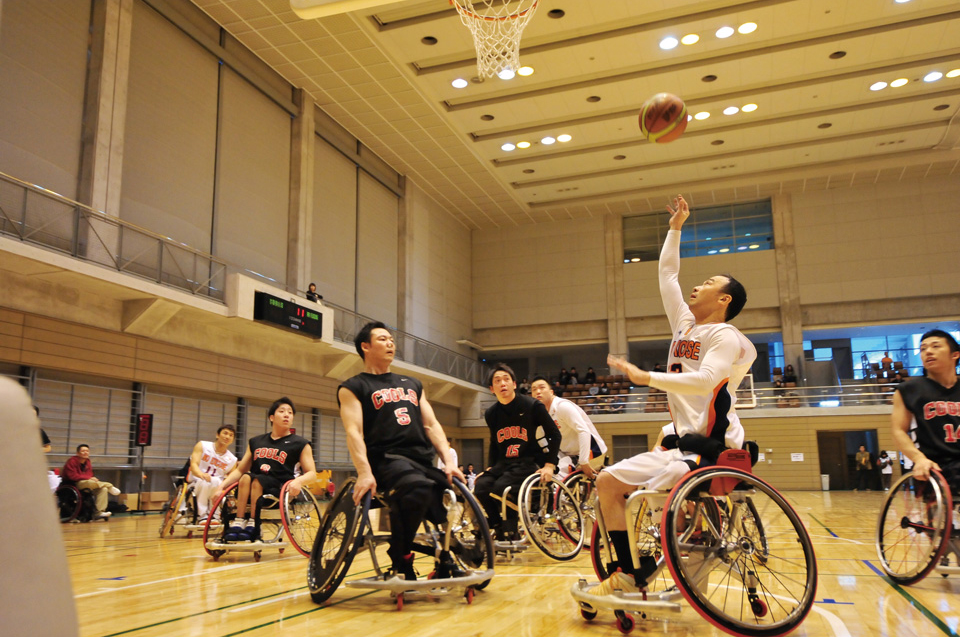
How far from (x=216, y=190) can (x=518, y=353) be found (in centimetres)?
1449

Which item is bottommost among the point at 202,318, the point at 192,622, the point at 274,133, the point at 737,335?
the point at 192,622

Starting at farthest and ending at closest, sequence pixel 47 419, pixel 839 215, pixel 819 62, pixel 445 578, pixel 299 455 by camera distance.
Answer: pixel 839 215, pixel 819 62, pixel 47 419, pixel 299 455, pixel 445 578

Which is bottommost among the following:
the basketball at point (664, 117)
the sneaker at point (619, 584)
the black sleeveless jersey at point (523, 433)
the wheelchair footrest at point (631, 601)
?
the wheelchair footrest at point (631, 601)

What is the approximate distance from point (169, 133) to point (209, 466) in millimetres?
6981

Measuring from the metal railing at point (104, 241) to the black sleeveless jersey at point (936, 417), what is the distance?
386 inches

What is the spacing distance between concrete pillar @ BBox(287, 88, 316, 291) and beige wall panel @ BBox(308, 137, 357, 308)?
526 mm

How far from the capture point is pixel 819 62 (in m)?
14.9

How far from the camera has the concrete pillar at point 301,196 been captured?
15438mm

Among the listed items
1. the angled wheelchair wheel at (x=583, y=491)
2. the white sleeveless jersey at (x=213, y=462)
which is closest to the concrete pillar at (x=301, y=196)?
the white sleeveless jersey at (x=213, y=462)

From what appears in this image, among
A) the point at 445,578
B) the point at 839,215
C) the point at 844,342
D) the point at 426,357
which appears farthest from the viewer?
the point at 844,342

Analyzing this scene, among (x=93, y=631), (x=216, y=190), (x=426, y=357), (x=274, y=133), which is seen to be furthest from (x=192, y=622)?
(x=426, y=357)

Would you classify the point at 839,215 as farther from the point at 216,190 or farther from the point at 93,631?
the point at 93,631

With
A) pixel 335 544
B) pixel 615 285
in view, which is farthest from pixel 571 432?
pixel 615 285

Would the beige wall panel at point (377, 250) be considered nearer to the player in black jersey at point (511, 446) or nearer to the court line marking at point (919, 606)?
the player in black jersey at point (511, 446)
